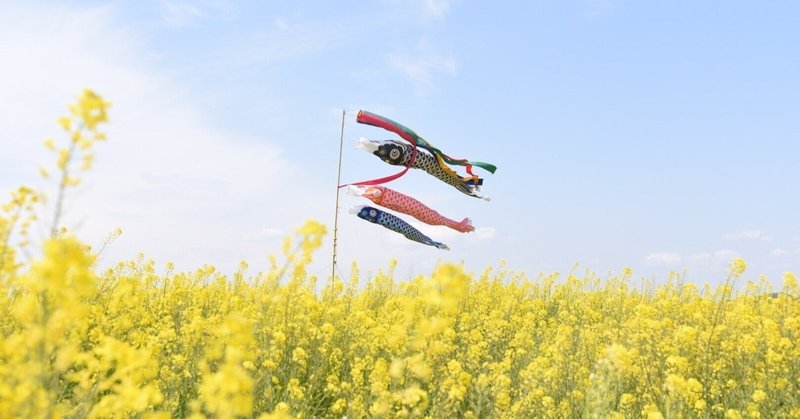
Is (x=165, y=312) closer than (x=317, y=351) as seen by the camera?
No

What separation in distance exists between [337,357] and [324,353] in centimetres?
39

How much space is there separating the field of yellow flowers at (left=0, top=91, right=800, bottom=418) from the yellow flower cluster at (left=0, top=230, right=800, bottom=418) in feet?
0.04

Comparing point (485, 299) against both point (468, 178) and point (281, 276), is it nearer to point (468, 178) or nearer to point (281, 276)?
point (468, 178)

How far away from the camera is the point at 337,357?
187 inches

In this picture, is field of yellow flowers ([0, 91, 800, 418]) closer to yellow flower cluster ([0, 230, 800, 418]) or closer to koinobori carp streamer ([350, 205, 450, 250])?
yellow flower cluster ([0, 230, 800, 418])

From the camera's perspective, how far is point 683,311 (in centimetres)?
632

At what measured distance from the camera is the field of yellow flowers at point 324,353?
167cm

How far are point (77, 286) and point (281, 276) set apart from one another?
2.61 feet

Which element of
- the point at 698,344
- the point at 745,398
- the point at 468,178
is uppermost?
the point at 468,178

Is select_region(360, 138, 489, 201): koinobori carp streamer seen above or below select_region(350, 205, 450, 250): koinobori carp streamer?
above

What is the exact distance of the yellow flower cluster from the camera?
1657mm

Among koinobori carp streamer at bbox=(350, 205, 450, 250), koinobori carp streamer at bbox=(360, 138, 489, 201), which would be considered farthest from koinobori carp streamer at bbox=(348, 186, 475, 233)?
koinobori carp streamer at bbox=(360, 138, 489, 201)

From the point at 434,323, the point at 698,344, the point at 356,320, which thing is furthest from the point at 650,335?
the point at 434,323

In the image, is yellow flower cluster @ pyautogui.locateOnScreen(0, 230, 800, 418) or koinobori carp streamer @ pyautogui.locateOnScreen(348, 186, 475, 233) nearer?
yellow flower cluster @ pyautogui.locateOnScreen(0, 230, 800, 418)
